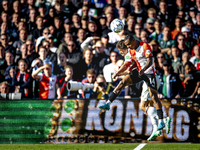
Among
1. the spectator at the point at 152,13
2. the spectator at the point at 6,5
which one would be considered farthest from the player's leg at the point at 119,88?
the spectator at the point at 6,5

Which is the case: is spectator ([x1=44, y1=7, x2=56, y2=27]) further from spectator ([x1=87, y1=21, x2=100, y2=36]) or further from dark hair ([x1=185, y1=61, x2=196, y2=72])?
dark hair ([x1=185, y1=61, x2=196, y2=72])

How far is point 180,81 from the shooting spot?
33.1 ft

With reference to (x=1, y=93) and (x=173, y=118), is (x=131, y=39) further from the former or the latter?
(x=1, y=93)

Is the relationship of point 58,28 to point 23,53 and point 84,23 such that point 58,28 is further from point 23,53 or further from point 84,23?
point 23,53

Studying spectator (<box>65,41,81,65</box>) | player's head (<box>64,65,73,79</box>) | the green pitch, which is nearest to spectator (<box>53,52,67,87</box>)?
spectator (<box>65,41,81,65</box>)

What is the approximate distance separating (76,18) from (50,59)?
2006 millimetres

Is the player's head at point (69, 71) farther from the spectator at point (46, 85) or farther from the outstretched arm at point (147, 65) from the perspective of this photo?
the outstretched arm at point (147, 65)

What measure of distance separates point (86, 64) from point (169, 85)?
260cm

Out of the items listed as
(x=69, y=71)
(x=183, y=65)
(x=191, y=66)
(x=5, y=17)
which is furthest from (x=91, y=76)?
(x=5, y=17)

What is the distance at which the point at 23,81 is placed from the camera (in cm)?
1046

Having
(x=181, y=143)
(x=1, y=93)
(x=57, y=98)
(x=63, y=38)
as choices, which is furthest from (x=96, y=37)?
(x=181, y=143)

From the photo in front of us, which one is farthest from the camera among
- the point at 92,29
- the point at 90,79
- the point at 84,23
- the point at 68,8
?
the point at 68,8

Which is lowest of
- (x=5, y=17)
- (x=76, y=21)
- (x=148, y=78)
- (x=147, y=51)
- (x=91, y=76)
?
(x=148, y=78)

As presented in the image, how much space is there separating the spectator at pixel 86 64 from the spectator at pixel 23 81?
4.80 ft
